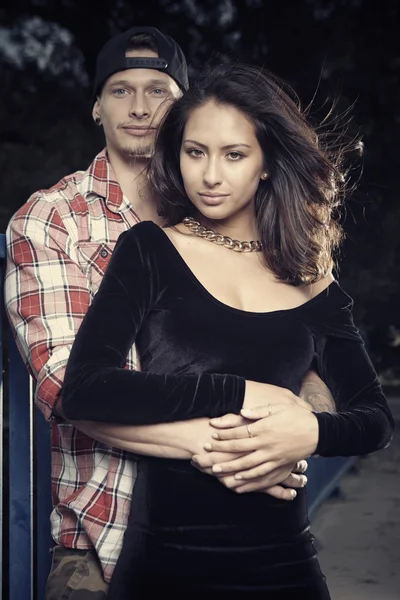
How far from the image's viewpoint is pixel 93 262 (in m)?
2.35

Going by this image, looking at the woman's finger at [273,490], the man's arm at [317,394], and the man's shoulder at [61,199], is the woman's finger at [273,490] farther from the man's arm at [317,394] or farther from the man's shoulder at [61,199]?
the man's shoulder at [61,199]

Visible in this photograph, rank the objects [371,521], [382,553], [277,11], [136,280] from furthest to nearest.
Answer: [277,11] < [371,521] < [382,553] < [136,280]

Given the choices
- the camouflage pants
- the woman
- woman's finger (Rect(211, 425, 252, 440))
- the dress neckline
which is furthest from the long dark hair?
the camouflage pants

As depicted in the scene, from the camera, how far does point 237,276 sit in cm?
221

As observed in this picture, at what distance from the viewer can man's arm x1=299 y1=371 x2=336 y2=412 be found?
86.4 inches

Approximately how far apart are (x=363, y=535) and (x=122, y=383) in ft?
14.9

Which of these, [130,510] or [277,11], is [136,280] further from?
[277,11]

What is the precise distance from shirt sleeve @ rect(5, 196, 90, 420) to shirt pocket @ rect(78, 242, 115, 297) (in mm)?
33

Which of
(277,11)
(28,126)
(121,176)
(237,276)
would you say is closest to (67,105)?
(28,126)

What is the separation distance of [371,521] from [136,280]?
487 centimetres

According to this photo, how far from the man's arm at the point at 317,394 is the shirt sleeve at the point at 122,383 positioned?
0.29 meters

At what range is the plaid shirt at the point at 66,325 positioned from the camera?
7.00 feet

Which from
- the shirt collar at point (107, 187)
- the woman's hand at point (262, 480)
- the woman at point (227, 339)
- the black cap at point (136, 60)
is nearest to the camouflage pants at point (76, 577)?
the woman at point (227, 339)

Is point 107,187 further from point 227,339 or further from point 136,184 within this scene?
point 227,339
